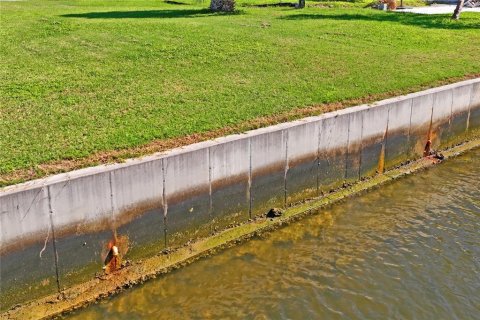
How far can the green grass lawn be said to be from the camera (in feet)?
38.8

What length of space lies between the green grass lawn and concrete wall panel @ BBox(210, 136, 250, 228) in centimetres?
122

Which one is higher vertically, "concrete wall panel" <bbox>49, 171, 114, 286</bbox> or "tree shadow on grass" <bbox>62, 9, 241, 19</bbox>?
"tree shadow on grass" <bbox>62, 9, 241, 19</bbox>

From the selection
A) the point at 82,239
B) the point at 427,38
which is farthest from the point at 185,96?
the point at 427,38

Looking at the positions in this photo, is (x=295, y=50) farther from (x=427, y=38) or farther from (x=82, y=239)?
(x=82, y=239)

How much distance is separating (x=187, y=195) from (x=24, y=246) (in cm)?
309

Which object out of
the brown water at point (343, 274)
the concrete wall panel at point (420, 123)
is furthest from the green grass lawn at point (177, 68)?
the brown water at point (343, 274)

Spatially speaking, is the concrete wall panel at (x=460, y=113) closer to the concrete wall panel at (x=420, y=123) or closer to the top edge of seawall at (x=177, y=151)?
the concrete wall panel at (x=420, y=123)

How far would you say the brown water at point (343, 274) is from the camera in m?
9.39

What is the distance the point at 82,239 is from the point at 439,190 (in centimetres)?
882

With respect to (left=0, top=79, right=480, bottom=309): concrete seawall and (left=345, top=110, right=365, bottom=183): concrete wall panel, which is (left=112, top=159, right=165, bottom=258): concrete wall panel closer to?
(left=0, top=79, right=480, bottom=309): concrete seawall

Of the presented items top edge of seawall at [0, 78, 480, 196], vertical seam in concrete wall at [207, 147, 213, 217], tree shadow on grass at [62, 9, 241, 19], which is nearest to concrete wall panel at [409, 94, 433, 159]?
top edge of seawall at [0, 78, 480, 196]

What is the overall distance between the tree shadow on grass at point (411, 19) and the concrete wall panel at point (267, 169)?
1573cm

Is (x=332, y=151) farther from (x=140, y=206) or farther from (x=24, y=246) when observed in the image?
(x=24, y=246)

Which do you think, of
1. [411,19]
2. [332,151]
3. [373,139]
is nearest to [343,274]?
[332,151]
